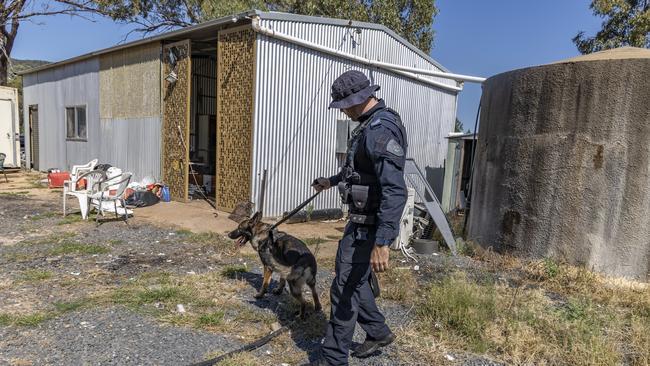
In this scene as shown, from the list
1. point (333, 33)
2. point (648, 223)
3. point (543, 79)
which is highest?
point (333, 33)

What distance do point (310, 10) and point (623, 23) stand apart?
40.5 ft

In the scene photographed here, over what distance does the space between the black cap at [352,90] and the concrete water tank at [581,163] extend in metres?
3.78

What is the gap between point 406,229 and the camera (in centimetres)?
670

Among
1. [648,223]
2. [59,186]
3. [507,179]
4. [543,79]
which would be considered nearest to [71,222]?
[59,186]

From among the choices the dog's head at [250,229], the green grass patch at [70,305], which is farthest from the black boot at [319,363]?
the green grass patch at [70,305]

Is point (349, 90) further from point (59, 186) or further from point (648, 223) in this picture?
point (59, 186)

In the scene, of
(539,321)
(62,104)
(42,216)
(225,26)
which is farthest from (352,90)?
(62,104)

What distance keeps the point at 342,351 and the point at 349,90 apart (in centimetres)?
185

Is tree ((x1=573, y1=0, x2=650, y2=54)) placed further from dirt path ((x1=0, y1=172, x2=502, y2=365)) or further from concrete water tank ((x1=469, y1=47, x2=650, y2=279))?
dirt path ((x1=0, y1=172, x2=502, y2=365))

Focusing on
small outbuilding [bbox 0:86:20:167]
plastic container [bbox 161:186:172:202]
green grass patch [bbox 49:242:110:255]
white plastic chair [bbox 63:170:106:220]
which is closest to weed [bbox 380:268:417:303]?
green grass patch [bbox 49:242:110:255]

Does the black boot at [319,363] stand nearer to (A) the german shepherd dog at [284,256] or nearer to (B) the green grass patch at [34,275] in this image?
(A) the german shepherd dog at [284,256]

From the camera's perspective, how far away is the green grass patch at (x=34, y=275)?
4.76 meters

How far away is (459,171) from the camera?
11.6 metres

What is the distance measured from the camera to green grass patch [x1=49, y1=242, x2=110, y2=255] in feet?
19.3
